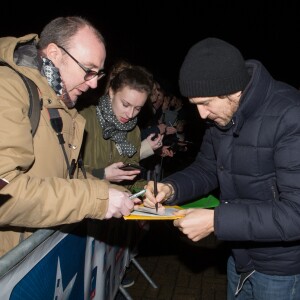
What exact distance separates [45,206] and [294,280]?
1.63 m

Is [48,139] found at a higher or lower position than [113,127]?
higher

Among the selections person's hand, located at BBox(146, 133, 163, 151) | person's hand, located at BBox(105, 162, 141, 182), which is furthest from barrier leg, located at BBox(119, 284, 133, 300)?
person's hand, located at BBox(146, 133, 163, 151)

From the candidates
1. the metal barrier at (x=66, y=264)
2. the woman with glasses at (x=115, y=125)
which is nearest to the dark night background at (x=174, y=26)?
the woman with glasses at (x=115, y=125)

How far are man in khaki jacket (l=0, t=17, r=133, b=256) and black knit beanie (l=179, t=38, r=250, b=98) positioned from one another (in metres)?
0.76

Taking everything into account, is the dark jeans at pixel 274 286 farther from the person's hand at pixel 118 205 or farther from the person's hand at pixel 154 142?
the person's hand at pixel 154 142

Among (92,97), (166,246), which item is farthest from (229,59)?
(166,246)

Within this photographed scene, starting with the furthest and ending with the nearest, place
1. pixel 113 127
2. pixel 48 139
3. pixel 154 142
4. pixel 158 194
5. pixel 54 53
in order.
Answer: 1. pixel 154 142
2. pixel 113 127
3. pixel 158 194
4. pixel 54 53
5. pixel 48 139

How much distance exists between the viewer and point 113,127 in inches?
139

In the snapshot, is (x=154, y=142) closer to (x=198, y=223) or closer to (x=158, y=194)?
(x=158, y=194)

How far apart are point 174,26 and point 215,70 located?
17364 mm

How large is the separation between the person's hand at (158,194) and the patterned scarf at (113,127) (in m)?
1.07

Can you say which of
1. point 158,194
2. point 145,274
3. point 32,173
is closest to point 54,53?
point 32,173

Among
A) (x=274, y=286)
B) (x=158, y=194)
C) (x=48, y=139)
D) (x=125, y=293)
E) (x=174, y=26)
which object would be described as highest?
(x=48, y=139)

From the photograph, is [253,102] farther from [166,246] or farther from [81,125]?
[166,246]
